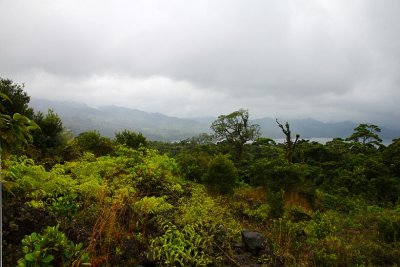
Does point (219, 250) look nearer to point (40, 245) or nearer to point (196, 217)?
point (196, 217)

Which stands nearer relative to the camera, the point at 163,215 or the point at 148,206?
the point at 148,206

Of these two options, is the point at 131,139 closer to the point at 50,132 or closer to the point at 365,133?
the point at 50,132

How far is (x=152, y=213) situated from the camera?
6.81 m

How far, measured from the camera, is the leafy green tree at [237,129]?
29922mm

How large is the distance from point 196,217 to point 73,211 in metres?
2.40

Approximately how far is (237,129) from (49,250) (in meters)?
27.2

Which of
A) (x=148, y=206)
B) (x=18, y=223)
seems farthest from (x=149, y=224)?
(x=18, y=223)

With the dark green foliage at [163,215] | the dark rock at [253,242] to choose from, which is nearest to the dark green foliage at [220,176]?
the dark green foliage at [163,215]

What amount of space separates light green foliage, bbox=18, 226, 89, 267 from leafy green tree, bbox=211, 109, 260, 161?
2610 centimetres

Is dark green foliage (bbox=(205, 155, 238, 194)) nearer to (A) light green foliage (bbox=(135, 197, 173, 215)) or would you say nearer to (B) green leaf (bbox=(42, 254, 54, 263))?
(A) light green foliage (bbox=(135, 197, 173, 215))

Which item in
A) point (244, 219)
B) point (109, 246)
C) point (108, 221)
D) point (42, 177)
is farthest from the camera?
point (244, 219)

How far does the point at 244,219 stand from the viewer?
9414 millimetres

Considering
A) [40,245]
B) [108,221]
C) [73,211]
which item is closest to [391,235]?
[108,221]

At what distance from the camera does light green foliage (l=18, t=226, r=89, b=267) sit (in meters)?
3.38
